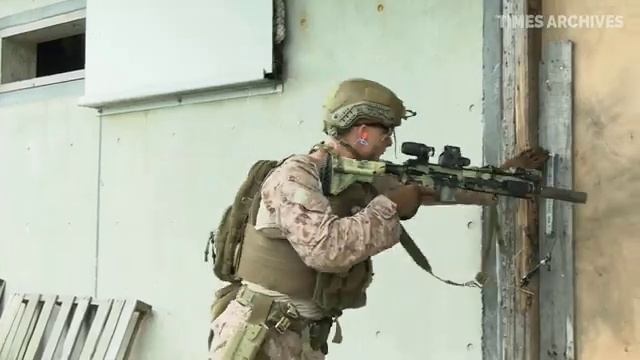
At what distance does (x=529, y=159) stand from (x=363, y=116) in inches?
26.9

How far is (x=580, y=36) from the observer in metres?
2.60

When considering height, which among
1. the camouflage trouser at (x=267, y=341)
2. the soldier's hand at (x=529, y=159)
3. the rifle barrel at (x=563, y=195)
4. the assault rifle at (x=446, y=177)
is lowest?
the camouflage trouser at (x=267, y=341)

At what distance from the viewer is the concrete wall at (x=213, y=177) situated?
283 cm

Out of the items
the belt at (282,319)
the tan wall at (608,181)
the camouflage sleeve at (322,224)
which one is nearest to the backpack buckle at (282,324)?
the belt at (282,319)

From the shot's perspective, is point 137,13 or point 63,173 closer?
point 137,13

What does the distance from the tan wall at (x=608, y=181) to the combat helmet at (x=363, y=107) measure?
2.42 feet

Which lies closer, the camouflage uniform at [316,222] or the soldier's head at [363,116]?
the camouflage uniform at [316,222]

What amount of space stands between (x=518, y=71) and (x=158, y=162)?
1911mm

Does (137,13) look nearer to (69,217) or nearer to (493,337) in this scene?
(69,217)

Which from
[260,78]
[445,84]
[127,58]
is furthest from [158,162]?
[445,84]

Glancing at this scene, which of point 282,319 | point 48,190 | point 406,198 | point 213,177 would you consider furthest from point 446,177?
point 48,190

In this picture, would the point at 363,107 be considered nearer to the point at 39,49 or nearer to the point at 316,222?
the point at 316,222

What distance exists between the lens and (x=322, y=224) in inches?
78.5

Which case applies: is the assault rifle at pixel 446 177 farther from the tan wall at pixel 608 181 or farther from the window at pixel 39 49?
the window at pixel 39 49
